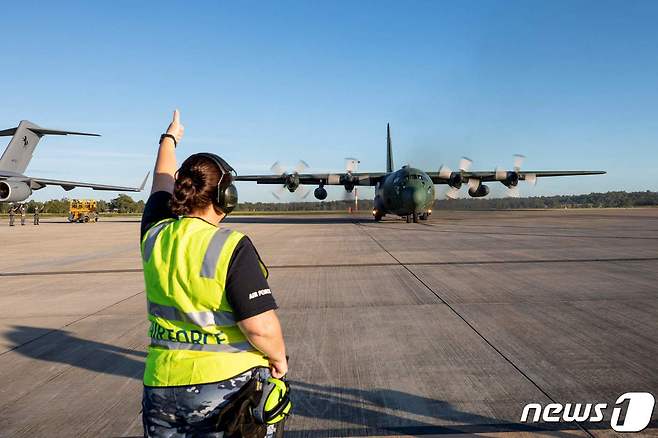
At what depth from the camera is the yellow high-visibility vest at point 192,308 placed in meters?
1.90

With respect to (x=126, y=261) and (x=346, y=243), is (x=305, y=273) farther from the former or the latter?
(x=346, y=243)

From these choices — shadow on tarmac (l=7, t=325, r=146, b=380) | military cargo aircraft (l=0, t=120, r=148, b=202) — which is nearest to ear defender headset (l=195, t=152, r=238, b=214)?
shadow on tarmac (l=7, t=325, r=146, b=380)

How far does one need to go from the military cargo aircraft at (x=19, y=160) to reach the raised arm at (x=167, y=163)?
25603mm

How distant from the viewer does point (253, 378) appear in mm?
2029

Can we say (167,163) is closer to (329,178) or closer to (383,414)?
(383,414)

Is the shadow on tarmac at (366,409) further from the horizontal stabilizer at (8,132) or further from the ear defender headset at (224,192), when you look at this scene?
the horizontal stabilizer at (8,132)

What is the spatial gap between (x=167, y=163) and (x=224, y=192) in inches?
22.6

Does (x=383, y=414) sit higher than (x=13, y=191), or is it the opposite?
(x=13, y=191)

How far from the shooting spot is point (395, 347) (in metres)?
5.23

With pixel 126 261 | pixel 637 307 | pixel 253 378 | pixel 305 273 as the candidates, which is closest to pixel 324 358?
pixel 253 378

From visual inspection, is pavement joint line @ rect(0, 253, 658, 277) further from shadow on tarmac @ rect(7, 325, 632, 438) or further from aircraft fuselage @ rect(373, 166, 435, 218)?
aircraft fuselage @ rect(373, 166, 435, 218)

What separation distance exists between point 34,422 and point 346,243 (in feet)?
47.2

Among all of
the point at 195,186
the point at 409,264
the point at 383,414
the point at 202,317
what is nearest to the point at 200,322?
the point at 202,317

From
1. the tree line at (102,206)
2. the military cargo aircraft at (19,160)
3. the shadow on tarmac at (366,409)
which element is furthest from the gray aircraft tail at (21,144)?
the tree line at (102,206)
